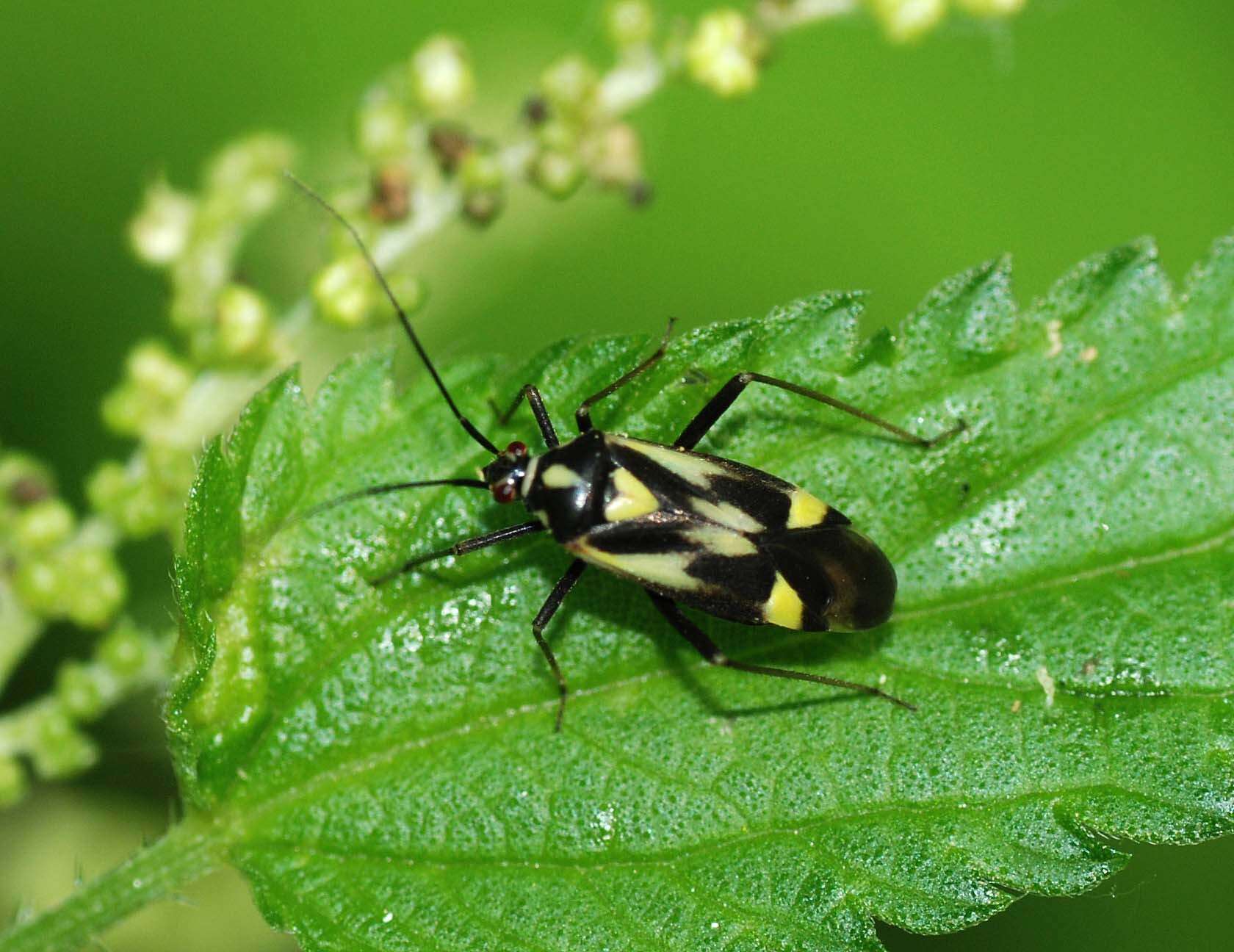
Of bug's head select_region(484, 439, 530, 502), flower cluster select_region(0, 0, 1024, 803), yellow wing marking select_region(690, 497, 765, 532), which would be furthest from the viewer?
yellow wing marking select_region(690, 497, 765, 532)

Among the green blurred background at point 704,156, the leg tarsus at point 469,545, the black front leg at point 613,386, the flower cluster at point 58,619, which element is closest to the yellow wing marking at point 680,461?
the black front leg at point 613,386

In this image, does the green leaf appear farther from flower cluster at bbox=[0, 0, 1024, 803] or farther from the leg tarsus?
flower cluster at bbox=[0, 0, 1024, 803]

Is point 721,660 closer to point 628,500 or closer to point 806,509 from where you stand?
point 806,509

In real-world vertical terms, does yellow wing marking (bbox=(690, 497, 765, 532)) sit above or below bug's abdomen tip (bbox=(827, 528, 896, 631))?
above

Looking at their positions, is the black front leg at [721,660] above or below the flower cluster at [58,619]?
above

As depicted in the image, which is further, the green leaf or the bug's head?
the bug's head

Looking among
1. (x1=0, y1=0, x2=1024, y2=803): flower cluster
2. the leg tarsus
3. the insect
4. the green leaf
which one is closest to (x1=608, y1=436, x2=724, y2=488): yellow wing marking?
the insect

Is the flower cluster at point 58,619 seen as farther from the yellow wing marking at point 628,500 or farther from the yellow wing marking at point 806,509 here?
the yellow wing marking at point 806,509

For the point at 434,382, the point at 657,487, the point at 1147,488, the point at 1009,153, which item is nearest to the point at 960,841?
the point at 1147,488
